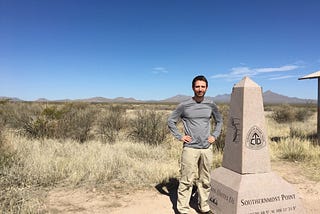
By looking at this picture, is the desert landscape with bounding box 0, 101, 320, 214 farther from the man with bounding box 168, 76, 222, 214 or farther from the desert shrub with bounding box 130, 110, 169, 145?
the man with bounding box 168, 76, 222, 214

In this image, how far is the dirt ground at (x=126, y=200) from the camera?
4938 mm

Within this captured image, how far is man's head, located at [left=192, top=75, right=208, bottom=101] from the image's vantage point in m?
4.18

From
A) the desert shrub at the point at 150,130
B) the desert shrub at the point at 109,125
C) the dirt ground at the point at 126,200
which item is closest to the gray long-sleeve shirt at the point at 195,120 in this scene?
the dirt ground at the point at 126,200

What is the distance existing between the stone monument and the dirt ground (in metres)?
0.97

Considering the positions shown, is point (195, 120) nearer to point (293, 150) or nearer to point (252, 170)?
point (252, 170)

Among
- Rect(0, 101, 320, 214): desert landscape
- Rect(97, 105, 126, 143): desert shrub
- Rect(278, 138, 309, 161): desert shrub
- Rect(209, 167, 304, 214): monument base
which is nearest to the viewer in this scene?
Rect(209, 167, 304, 214): monument base

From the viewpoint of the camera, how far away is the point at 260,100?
4.22 meters

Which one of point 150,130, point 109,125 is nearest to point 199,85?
point 150,130

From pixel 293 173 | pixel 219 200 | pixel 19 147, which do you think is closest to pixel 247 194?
pixel 219 200

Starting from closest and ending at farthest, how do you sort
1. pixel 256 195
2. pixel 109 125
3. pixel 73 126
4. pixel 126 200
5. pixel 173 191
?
pixel 256 195, pixel 126 200, pixel 173 191, pixel 73 126, pixel 109 125

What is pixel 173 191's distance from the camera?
19.3 feet

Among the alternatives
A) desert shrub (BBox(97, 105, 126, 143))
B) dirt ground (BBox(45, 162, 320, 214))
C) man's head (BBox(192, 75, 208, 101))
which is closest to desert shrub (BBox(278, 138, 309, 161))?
dirt ground (BBox(45, 162, 320, 214))

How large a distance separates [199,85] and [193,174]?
133 cm

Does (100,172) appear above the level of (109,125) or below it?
below
